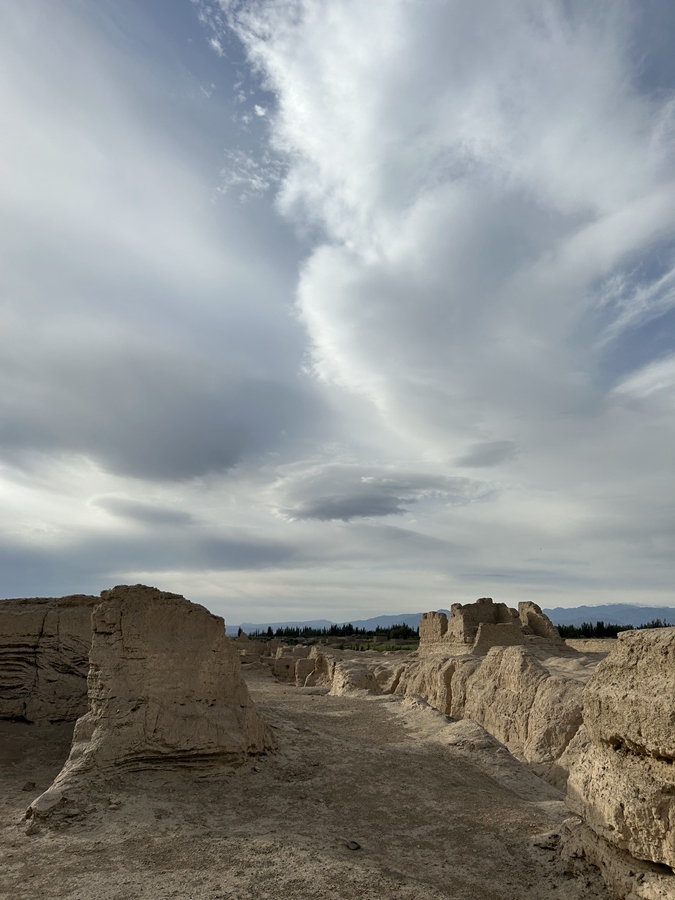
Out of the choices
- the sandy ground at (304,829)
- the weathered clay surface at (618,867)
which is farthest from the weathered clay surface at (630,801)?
the sandy ground at (304,829)

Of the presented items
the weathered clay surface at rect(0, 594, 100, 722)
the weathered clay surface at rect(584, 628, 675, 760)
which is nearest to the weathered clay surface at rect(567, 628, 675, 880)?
the weathered clay surface at rect(584, 628, 675, 760)

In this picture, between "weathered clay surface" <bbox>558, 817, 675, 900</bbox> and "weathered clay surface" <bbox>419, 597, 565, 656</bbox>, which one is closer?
"weathered clay surface" <bbox>558, 817, 675, 900</bbox>

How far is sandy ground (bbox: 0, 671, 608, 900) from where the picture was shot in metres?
5.25

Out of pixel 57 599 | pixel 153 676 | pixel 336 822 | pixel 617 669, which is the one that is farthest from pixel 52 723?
pixel 617 669

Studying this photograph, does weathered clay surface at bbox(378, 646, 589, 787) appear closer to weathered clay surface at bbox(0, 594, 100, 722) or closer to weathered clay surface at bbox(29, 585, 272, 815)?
weathered clay surface at bbox(29, 585, 272, 815)

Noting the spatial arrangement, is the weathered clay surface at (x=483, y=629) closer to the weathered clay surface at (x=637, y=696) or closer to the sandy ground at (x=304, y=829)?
the sandy ground at (x=304, y=829)

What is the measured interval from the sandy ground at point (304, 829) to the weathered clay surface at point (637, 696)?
4.61 feet

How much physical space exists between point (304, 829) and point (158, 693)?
2.91 m

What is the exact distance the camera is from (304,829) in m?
6.62

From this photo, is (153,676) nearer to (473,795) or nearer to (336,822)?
(336,822)

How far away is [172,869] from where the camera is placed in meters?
5.48

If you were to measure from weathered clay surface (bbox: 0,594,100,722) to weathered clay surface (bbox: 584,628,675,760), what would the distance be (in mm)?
9466

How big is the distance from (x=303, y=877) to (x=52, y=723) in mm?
7400

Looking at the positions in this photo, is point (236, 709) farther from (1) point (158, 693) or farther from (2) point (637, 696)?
(2) point (637, 696)
